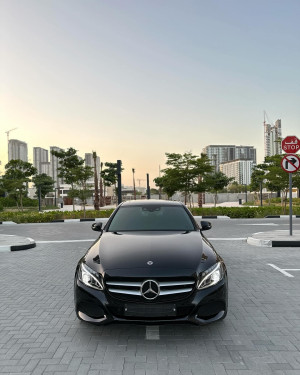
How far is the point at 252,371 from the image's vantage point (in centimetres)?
299

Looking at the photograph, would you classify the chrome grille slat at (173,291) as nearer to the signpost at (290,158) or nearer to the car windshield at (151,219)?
the car windshield at (151,219)

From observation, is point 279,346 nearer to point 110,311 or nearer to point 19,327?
point 110,311

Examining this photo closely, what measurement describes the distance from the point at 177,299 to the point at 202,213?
66.0 feet

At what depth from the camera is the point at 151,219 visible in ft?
17.2

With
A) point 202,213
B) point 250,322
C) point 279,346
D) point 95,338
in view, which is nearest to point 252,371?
point 279,346

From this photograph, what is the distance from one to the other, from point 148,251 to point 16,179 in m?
33.6

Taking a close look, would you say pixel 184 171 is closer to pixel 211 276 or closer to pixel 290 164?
pixel 290 164

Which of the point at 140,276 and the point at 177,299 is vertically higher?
the point at 140,276

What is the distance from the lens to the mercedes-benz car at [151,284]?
3395 millimetres

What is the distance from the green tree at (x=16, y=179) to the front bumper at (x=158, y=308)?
31116 millimetres

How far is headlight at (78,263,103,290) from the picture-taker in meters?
3.58

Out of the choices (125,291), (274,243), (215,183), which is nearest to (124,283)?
(125,291)

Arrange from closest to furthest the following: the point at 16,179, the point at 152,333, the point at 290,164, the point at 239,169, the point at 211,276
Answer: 1. the point at 211,276
2. the point at 152,333
3. the point at 290,164
4. the point at 16,179
5. the point at 239,169

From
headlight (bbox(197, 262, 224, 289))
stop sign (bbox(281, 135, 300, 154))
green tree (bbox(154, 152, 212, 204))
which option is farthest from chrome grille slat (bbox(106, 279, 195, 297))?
green tree (bbox(154, 152, 212, 204))
